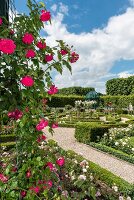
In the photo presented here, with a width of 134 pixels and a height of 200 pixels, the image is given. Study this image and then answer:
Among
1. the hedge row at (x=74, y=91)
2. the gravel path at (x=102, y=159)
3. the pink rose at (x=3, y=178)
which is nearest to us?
the pink rose at (x=3, y=178)

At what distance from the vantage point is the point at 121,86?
47.2 metres

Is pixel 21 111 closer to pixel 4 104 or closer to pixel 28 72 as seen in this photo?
pixel 4 104

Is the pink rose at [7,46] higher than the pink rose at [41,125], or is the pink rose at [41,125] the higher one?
the pink rose at [7,46]

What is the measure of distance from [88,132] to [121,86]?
118ft

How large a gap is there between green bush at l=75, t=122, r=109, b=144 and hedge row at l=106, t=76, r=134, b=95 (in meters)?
32.5

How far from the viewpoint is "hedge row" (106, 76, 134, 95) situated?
150 ft

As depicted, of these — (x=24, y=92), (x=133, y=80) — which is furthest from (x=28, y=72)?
(x=133, y=80)

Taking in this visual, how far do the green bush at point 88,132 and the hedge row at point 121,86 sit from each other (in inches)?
1281

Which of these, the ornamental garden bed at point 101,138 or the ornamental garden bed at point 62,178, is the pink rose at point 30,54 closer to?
the ornamental garden bed at point 62,178

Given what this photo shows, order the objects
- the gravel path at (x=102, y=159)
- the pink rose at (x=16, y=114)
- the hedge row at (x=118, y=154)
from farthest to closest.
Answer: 1. the hedge row at (x=118, y=154)
2. the gravel path at (x=102, y=159)
3. the pink rose at (x=16, y=114)

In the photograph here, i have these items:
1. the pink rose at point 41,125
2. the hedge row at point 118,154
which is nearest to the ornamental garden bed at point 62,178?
the pink rose at point 41,125

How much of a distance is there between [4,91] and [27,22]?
Answer: 2.13 feet

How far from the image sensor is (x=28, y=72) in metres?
2.70

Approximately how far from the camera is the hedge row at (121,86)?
45731mm
